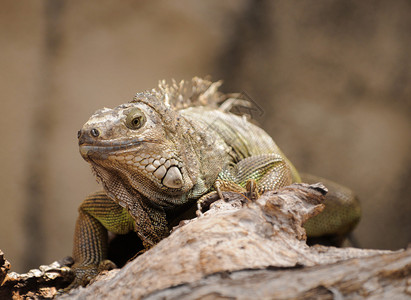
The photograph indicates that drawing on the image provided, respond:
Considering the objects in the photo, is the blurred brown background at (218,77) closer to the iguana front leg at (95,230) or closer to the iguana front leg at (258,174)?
the iguana front leg at (258,174)

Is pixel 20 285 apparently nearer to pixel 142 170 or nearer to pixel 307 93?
pixel 142 170

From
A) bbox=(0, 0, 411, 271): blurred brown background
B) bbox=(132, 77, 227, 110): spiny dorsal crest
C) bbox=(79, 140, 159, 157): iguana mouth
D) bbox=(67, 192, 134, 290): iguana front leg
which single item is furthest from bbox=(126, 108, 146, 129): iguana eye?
bbox=(0, 0, 411, 271): blurred brown background

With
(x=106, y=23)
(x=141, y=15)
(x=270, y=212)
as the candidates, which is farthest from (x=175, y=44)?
(x=270, y=212)

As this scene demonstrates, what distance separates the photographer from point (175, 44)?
611 cm

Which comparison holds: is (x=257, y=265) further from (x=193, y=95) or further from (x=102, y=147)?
(x=193, y=95)

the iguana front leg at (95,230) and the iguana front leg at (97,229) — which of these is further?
the iguana front leg at (95,230)

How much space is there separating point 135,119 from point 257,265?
1.13m

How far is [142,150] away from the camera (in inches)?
88.4

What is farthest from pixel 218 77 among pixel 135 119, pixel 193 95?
pixel 135 119

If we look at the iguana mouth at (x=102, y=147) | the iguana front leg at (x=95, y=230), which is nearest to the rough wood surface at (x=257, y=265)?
the iguana mouth at (x=102, y=147)

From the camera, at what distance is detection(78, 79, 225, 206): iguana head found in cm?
219

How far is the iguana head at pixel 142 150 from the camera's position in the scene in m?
2.19

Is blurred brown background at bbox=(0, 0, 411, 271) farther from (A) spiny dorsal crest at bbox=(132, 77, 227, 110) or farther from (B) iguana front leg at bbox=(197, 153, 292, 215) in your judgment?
(B) iguana front leg at bbox=(197, 153, 292, 215)

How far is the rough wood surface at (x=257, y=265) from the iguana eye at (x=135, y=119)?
26.3 inches
